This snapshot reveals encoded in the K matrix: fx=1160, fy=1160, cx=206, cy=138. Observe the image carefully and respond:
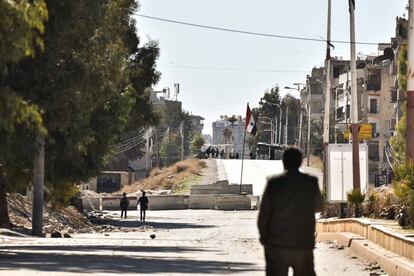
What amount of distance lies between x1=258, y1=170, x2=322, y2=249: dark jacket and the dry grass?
306 feet

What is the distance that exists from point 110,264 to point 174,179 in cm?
10020

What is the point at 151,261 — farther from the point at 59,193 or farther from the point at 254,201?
the point at 254,201

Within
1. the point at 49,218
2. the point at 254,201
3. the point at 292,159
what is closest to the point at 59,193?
the point at 49,218

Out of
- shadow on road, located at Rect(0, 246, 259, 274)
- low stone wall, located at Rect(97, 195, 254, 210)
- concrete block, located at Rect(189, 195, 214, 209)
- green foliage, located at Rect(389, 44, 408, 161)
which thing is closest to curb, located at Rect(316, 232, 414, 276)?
shadow on road, located at Rect(0, 246, 259, 274)

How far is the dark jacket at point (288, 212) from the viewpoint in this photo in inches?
456

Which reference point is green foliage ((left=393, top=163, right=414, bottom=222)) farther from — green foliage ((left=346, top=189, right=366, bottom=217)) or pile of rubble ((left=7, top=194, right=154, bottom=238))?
pile of rubble ((left=7, top=194, right=154, bottom=238))

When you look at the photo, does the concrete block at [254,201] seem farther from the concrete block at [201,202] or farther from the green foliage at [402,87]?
the green foliage at [402,87]

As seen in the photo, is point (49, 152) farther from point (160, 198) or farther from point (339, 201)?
→ point (160, 198)

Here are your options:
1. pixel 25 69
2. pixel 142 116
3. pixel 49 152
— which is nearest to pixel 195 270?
pixel 25 69

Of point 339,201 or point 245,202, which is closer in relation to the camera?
point 339,201

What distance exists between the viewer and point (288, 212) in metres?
11.6

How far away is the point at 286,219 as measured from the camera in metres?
11.6

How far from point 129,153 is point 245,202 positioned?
8001cm

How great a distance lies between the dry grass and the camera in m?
114
